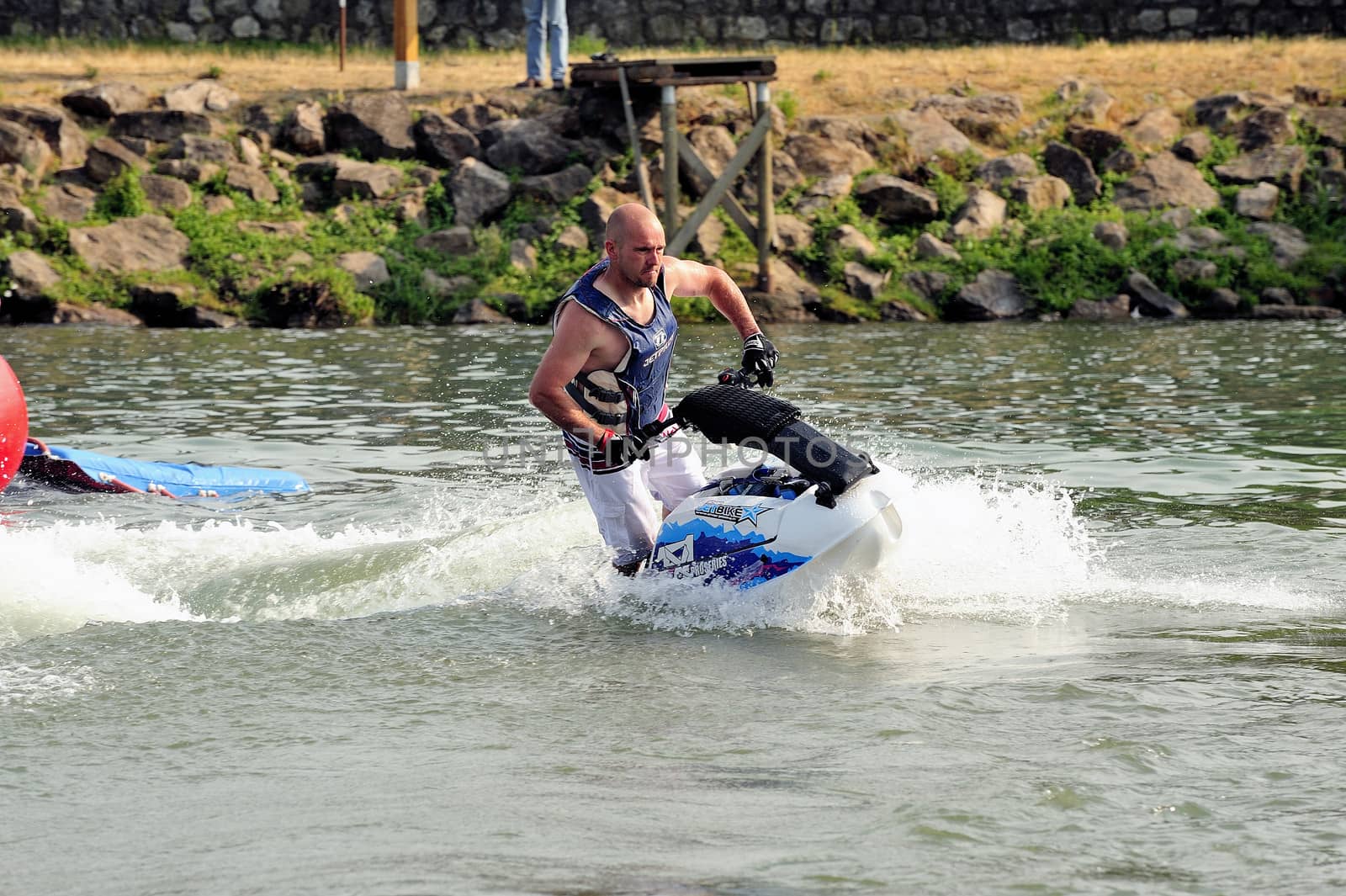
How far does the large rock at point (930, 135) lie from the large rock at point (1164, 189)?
7.58 ft

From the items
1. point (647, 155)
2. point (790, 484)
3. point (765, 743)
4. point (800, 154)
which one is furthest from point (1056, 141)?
point (765, 743)

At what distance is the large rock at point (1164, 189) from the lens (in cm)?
2330

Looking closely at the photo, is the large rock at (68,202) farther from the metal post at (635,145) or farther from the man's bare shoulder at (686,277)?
the man's bare shoulder at (686,277)

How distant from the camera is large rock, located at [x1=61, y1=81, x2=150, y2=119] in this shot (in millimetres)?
23672

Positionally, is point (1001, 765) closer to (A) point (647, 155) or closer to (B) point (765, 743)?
(B) point (765, 743)

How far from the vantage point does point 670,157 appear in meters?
21.8

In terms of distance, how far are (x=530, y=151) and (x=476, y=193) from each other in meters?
1.10

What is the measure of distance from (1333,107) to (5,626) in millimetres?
22804

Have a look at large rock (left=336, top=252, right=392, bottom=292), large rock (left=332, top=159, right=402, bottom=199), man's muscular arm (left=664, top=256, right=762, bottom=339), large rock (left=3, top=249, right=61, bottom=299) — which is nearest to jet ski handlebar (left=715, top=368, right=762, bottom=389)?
man's muscular arm (left=664, top=256, right=762, bottom=339)

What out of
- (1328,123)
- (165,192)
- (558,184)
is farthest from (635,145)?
(1328,123)

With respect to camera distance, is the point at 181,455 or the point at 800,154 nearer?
the point at 181,455

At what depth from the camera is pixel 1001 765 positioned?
5.07 meters

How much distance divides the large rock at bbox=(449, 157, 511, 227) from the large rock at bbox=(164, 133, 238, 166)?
305cm

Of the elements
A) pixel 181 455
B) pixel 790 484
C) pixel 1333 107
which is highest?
pixel 1333 107
